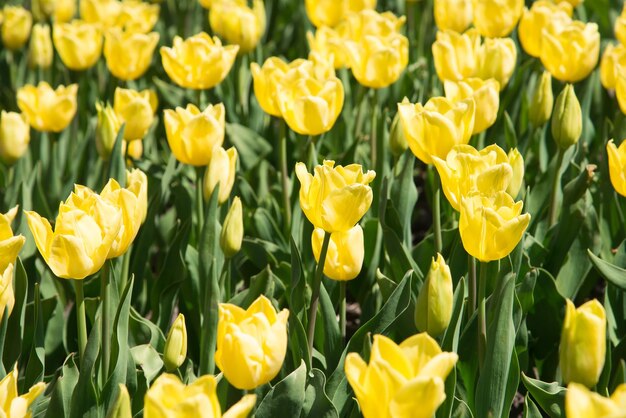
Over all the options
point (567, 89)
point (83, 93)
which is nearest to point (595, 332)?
point (567, 89)

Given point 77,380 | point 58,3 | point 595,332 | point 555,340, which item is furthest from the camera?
point 58,3

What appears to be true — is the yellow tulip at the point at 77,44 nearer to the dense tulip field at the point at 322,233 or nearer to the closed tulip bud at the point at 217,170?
the dense tulip field at the point at 322,233

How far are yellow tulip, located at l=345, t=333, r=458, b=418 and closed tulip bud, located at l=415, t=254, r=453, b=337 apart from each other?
0.32m

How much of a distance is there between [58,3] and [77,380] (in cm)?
264

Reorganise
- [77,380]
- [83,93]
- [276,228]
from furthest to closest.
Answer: [83,93] → [276,228] → [77,380]

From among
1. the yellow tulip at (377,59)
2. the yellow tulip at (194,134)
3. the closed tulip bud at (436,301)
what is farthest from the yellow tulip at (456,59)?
the closed tulip bud at (436,301)

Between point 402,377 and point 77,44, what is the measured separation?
2.33 meters

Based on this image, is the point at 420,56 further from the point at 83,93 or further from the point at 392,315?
the point at 392,315

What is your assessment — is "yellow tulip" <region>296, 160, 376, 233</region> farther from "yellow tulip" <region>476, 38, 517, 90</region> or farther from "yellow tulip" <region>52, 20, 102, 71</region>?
"yellow tulip" <region>52, 20, 102, 71</region>

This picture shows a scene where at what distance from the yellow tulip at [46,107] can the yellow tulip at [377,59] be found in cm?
87

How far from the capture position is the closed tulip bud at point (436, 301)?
5.14ft

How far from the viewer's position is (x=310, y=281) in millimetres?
2332

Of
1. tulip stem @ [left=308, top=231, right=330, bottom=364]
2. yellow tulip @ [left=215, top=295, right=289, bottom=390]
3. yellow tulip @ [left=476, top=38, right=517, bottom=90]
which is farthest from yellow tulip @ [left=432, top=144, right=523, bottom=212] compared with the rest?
yellow tulip @ [left=476, top=38, right=517, bottom=90]

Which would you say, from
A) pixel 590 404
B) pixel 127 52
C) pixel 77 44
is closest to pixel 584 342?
pixel 590 404
